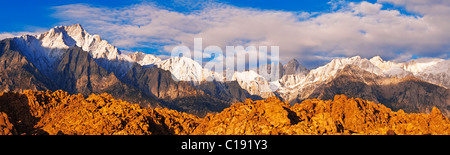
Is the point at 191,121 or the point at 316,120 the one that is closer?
the point at 316,120

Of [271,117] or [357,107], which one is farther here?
[357,107]

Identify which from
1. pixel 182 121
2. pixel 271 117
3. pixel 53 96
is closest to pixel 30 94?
pixel 53 96

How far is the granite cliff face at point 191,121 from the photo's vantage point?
201 ft

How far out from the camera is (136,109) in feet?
279

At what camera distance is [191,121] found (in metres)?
92.0

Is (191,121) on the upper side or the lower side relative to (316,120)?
lower

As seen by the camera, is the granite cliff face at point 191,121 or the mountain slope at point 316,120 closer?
the mountain slope at point 316,120

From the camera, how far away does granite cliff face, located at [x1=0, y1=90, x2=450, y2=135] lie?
201 feet

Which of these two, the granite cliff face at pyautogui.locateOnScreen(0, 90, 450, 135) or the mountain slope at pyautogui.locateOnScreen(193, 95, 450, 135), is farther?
the granite cliff face at pyautogui.locateOnScreen(0, 90, 450, 135)
